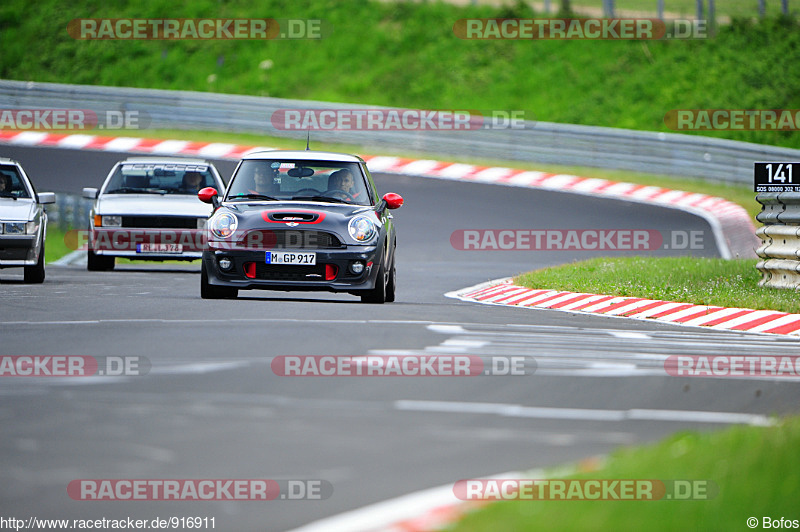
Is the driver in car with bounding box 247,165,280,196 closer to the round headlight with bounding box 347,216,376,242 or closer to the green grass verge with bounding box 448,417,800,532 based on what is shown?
the round headlight with bounding box 347,216,376,242

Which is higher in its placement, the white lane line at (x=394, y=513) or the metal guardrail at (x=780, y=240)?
the metal guardrail at (x=780, y=240)

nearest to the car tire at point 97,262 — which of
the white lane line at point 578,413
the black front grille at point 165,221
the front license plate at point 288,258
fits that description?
the black front grille at point 165,221

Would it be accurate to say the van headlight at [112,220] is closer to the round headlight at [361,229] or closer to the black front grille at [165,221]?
the black front grille at [165,221]

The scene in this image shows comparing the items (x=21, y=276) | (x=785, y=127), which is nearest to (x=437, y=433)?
(x=21, y=276)

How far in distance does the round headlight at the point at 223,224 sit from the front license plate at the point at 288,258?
48cm

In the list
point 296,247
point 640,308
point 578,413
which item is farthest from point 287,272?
point 578,413

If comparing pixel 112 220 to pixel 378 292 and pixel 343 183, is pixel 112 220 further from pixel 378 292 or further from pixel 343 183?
pixel 378 292

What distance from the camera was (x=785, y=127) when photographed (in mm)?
35188

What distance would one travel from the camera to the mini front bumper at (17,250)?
15.5m

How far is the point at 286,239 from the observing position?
12.6 metres

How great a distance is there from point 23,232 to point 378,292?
4964mm

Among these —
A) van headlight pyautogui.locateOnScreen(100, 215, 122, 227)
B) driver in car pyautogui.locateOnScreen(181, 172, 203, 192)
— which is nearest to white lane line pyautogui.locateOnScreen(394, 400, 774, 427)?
van headlight pyautogui.locateOnScreen(100, 215, 122, 227)

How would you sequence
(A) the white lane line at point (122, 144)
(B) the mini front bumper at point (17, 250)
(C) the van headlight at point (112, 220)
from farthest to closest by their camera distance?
(A) the white lane line at point (122, 144) → (C) the van headlight at point (112, 220) → (B) the mini front bumper at point (17, 250)

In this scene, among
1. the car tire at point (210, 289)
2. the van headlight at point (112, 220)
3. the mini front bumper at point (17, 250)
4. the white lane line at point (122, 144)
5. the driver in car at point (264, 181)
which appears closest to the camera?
the car tire at point (210, 289)
